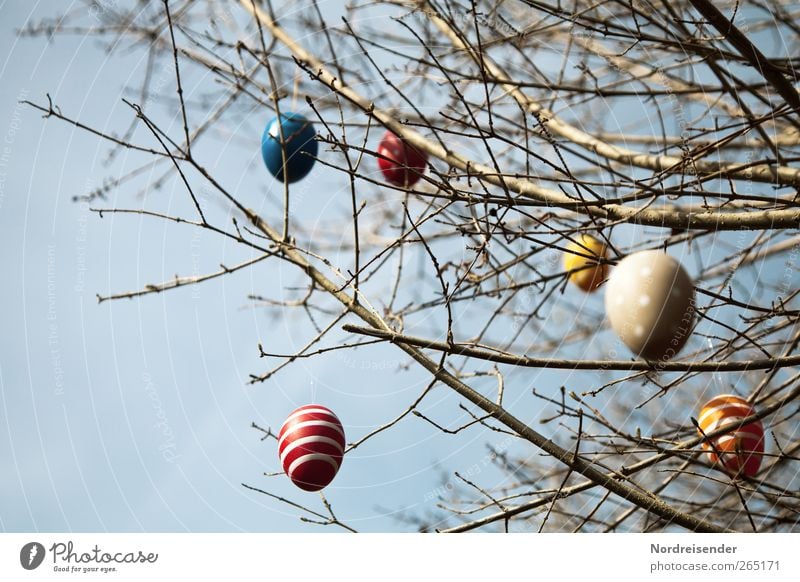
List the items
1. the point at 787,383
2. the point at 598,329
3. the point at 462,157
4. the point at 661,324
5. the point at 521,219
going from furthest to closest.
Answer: the point at 598,329 < the point at 521,219 < the point at 462,157 < the point at 787,383 < the point at 661,324

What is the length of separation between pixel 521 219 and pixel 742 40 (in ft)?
4.62

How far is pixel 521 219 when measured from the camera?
3.74 m

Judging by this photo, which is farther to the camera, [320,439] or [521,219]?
[521,219]

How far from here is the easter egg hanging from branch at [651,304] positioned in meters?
2.01

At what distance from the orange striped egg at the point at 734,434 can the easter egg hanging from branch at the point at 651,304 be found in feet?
2.76

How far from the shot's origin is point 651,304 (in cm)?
202

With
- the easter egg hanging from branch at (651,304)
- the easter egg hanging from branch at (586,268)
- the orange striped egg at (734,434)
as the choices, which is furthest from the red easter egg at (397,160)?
the orange striped egg at (734,434)

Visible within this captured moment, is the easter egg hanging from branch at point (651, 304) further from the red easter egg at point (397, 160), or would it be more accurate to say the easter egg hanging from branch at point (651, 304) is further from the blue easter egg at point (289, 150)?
the blue easter egg at point (289, 150)

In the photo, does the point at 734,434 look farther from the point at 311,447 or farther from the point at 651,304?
the point at 311,447
